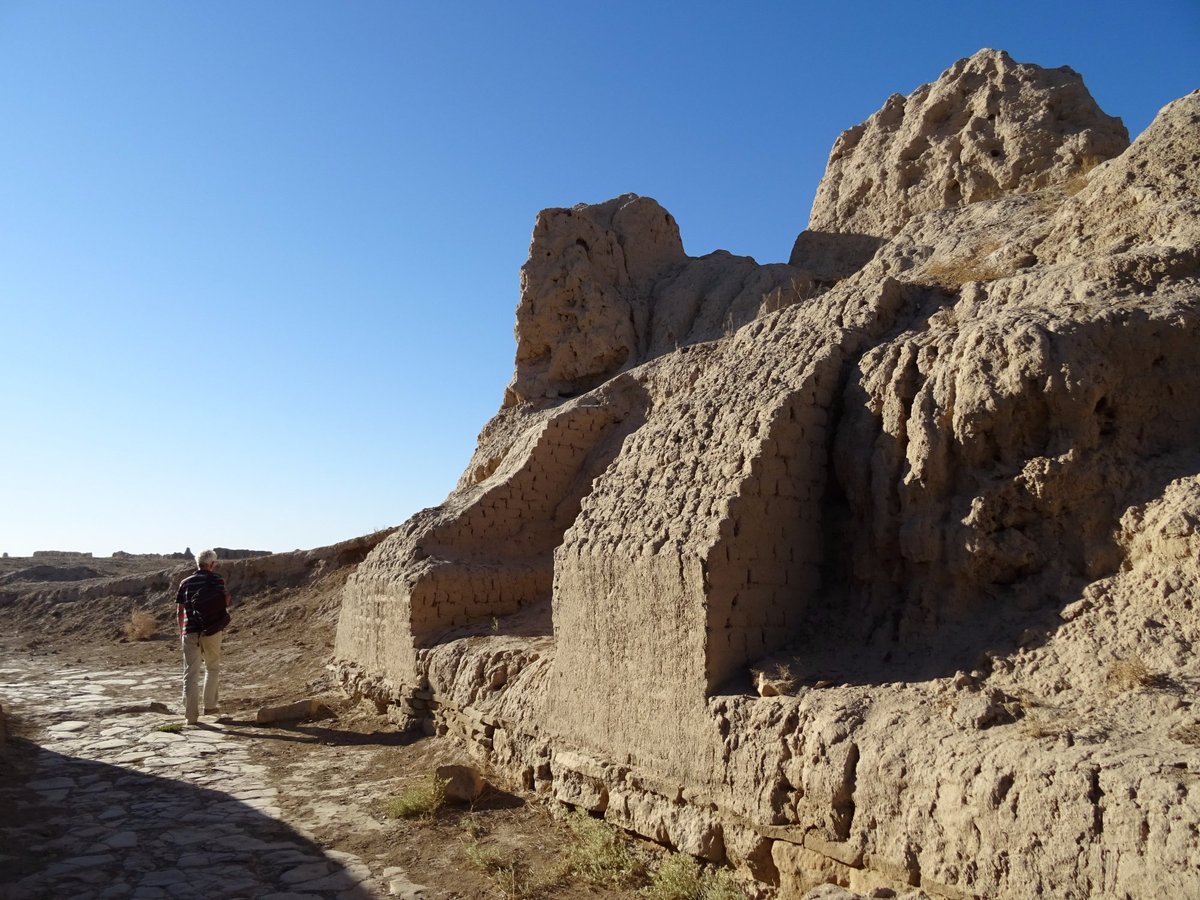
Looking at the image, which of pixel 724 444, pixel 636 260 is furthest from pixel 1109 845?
pixel 636 260

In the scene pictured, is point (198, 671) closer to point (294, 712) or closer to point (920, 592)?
point (294, 712)

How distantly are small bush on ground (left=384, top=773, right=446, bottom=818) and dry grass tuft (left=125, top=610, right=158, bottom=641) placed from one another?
10.2 metres

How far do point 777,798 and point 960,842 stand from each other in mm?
906

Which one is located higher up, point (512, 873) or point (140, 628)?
point (140, 628)

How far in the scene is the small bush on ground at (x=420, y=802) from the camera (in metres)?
5.47

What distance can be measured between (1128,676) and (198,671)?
24.4ft

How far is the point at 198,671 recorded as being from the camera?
8.30 m

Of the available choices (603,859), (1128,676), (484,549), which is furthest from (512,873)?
(484,549)

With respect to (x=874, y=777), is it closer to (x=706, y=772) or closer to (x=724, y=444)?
(x=706, y=772)

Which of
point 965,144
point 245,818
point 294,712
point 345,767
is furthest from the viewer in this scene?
point 965,144

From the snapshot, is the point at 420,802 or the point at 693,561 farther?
the point at 420,802

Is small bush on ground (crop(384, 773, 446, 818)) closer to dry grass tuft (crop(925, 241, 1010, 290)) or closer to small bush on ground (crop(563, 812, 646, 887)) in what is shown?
small bush on ground (crop(563, 812, 646, 887))

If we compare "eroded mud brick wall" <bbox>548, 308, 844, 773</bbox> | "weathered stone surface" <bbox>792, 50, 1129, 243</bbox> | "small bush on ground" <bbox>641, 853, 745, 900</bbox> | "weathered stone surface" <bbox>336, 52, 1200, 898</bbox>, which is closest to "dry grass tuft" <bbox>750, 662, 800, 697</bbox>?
"weathered stone surface" <bbox>336, 52, 1200, 898</bbox>

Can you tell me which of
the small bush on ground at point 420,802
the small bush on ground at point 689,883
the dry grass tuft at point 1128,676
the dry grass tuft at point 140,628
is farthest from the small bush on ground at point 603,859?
→ the dry grass tuft at point 140,628
